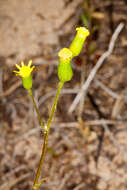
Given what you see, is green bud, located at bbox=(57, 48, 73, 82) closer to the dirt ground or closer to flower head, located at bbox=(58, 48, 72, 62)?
flower head, located at bbox=(58, 48, 72, 62)

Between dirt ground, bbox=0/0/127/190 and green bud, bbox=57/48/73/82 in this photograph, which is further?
dirt ground, bbox=0/0/127/190

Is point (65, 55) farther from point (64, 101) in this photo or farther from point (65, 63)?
point (64, 101)

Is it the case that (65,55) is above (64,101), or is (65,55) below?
above

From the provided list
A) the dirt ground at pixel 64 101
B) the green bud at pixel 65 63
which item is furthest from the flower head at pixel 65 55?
the dirt ground at pixel 64 101

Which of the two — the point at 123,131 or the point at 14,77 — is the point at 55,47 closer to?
the point at 14,77

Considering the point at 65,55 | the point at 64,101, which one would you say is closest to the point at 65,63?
the point at 65,55

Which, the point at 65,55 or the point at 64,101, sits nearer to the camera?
the point at 65,55

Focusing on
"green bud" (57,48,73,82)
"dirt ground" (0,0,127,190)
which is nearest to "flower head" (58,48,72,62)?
"green bud" (57,48,73,82)

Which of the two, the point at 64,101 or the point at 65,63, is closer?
the point at 65,63

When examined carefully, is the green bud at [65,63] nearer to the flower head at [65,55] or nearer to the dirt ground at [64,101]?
the flower head at [65,55]
